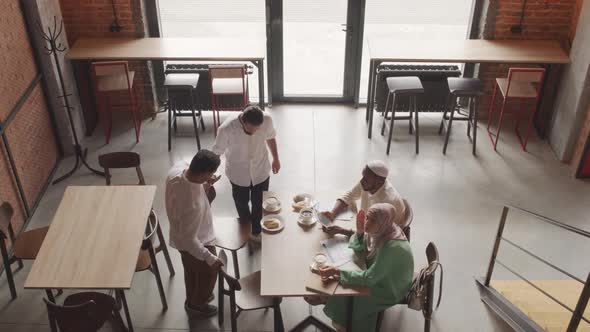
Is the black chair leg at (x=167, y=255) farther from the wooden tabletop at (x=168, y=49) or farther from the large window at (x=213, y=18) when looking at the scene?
the large window at (x=213, y=18)

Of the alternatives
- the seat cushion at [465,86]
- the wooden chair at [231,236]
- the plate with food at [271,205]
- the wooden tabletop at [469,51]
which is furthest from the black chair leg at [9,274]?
the seat cushion at [465,86]

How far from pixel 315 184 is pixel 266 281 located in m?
2.54

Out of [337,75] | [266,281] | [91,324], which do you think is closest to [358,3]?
[337,75]

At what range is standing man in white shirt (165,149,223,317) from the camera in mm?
3316

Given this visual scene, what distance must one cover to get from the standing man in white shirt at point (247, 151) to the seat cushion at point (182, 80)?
2.13 meters

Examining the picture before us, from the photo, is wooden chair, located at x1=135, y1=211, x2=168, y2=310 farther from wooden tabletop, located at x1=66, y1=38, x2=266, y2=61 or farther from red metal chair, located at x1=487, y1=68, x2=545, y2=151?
red metal chair, located at x1=487, y1=68, x2=545, y2=151

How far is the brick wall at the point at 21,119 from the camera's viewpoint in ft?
15.8

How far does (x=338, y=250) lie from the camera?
350cm

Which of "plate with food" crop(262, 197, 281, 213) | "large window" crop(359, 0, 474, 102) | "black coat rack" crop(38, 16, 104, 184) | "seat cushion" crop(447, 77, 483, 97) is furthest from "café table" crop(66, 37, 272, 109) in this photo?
"plate with food" crop(262, 197, 281, 213)

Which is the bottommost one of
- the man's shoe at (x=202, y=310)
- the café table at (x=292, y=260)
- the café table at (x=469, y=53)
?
the man's shoe at (x=202, y=310)

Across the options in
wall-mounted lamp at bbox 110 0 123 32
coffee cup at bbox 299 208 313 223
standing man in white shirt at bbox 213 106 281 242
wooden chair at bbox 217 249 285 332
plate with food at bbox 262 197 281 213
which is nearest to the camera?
wooden chair at bbox 217 249 285 332

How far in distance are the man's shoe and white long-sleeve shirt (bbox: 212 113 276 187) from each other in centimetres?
104

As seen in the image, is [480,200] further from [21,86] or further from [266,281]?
[21,86]

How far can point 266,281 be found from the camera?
3.24 meters
